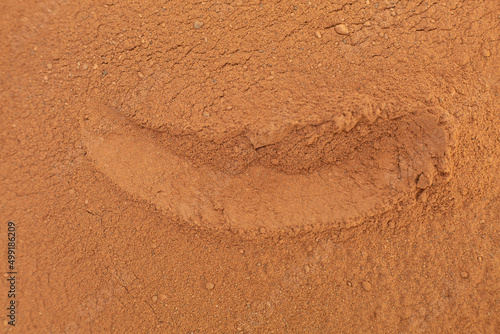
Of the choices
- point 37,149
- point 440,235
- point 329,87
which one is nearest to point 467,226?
point 440,235

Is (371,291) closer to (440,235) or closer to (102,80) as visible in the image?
(440,235)

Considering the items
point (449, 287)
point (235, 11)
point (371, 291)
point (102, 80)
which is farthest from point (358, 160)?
point (102, 80)

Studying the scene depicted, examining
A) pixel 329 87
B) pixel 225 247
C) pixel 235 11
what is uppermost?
pixel 235 11

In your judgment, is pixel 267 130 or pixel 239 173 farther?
pixel 239 173

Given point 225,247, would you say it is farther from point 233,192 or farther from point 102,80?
point 102,80

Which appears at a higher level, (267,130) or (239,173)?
(267,130)

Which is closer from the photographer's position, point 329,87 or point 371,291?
point 329,87

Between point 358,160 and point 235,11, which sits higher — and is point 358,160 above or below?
below
